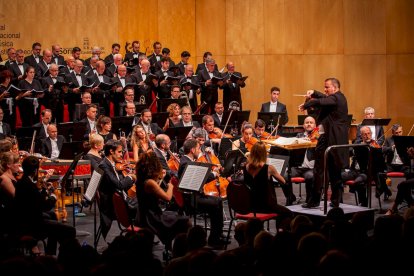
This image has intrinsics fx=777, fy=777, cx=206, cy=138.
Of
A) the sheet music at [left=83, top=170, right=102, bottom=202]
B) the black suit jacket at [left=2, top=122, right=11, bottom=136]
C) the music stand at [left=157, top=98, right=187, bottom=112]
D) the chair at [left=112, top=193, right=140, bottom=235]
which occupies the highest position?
the music stand at [left=157, top=98, right=187, bottom=112]

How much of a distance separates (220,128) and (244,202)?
208 inches

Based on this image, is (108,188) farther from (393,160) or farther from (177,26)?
(177,26)

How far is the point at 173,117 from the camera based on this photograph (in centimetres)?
1245

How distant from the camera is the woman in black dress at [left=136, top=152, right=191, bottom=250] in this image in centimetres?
748

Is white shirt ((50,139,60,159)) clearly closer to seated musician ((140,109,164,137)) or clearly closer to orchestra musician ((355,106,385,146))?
seated musician ((140,109,164,137))

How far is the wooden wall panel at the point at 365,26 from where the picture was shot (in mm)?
16391

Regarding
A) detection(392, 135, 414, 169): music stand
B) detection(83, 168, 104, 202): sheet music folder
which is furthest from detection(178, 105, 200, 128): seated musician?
detection(83, 168, 104, 202): sheet music folder

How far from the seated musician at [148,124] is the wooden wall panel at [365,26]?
629 centimetres

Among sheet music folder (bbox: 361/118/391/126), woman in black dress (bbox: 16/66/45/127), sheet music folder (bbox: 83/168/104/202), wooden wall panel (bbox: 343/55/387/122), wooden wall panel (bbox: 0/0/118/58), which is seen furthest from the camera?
wooden wall panel (bbox: 343/55/387/122)

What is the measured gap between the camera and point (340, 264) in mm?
4234

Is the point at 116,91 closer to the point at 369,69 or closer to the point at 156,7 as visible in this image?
the point at 156,7

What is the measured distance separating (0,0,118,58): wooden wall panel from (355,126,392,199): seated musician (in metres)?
7.48

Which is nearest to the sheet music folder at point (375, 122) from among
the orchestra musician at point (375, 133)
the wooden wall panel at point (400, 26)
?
the orchestra musician at point (375, 133)

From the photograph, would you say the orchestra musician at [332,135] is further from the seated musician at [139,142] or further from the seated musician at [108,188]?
the seated musician at [139,142]
